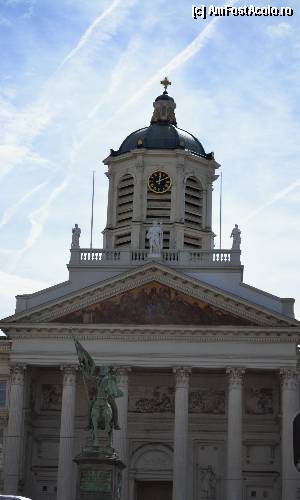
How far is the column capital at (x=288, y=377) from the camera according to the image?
4891 centimetres

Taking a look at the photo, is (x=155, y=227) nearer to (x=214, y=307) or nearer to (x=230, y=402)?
(x=214, y=307)

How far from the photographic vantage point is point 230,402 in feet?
161

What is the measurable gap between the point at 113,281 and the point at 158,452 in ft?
32.0

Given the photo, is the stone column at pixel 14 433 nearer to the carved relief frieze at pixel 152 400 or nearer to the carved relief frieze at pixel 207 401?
the carved relief frieze at pixel 152 400

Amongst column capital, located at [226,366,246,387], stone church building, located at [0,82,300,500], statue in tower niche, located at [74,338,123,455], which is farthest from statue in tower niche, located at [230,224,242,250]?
statue in tower niche, located at [74,338,123,455]

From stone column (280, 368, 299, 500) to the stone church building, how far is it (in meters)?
0.06

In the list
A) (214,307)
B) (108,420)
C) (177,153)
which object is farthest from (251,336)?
(108,420)

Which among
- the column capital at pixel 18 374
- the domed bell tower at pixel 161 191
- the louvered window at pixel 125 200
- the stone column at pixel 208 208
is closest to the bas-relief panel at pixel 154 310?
the column capital at pixel 18 374

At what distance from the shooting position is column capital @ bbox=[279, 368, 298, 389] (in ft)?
160

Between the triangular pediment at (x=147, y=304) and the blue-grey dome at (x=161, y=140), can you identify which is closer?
the triangular pediment at (x=147, y=304)

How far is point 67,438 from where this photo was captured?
1933 inches

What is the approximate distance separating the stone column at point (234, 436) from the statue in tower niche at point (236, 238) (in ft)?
25.9

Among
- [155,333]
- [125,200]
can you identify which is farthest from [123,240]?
[155,333]

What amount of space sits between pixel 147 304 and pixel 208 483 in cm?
1008
